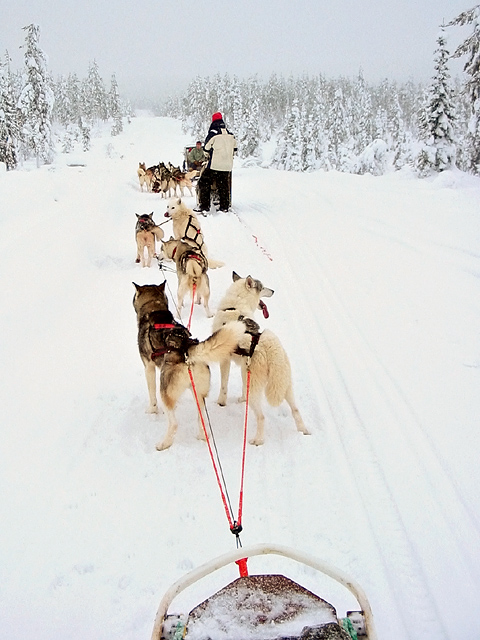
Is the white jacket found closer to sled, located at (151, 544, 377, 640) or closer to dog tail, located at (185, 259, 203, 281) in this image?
dog tail, located at (185, 259, 203, 281)

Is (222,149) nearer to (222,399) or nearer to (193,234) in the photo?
(193,234)

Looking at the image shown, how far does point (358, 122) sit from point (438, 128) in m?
44.8

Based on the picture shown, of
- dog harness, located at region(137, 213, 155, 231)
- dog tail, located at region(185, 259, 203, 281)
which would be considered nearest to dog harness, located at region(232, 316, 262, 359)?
dog tail, located at region(185, 259, 203, 281)

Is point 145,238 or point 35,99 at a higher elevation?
point 35,99

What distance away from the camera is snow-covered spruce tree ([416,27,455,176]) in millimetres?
22516

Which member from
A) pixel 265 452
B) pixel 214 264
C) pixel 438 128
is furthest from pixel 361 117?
pixel 265 452

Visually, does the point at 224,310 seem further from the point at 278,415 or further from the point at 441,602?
the point at 441,602

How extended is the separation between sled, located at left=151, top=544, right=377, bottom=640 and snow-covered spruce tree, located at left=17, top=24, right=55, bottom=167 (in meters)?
38.1

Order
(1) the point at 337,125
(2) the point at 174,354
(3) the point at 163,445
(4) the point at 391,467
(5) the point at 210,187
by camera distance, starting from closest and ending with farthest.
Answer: (4) the point at 391,467 < (2) the point at 174,354 < (3) the point at 163,445 < (5) the point at 210,187 < (1) the point at 337,125

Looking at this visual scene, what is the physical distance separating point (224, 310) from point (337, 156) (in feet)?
160

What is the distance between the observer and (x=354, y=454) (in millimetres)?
3270

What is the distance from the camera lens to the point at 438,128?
23.0 meters

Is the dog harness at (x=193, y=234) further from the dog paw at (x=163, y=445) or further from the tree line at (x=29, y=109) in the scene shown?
the tree line at (x=29, y=109)

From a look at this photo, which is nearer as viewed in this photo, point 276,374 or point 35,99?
point 276,374
